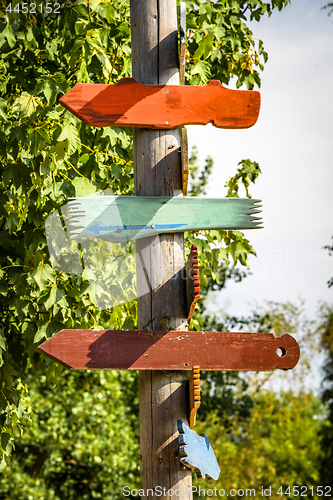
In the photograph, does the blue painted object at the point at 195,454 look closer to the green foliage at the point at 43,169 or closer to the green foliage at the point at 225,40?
the green foliage at the point at 43,169

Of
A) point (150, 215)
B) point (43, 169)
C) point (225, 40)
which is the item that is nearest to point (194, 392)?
point (150, 215)

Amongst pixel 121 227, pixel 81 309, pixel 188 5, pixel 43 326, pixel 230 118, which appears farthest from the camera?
pixel 188 5

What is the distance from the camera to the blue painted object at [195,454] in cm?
182

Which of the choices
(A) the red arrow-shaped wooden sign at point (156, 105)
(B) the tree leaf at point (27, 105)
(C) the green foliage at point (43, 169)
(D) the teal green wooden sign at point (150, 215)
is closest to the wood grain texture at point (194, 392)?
(D) the teal green wooden sign at point (150, 215)

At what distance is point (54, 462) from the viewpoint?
25.5ft

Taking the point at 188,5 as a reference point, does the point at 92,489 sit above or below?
below

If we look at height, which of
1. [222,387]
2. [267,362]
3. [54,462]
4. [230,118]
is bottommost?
[54,462]

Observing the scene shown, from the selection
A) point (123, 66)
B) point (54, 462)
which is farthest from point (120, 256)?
point (54, 462)

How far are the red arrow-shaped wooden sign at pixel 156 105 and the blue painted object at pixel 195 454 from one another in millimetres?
1196

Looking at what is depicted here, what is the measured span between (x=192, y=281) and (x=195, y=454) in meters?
0.64

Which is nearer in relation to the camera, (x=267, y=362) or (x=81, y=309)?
(x=267, y=362)

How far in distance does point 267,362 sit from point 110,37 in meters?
2.39

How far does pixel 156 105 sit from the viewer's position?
2.02 meters

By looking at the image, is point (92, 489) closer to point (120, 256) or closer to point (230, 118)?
point (120, 256)
